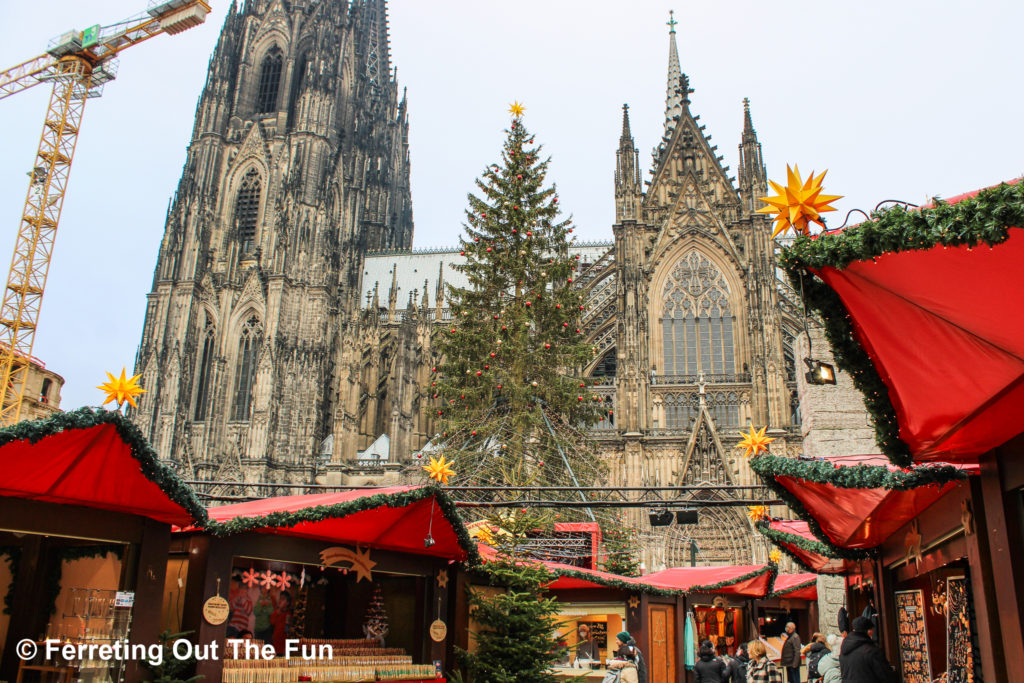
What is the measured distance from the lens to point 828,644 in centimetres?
1005

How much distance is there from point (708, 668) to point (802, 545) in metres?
1.92

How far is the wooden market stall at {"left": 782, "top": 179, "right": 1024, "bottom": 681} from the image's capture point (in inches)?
130

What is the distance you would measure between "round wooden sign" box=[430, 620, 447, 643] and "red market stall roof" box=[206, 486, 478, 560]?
33.6 inches

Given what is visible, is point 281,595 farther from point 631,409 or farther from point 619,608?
point 631,409

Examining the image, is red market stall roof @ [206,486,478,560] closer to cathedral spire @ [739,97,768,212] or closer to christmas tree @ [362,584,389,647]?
christmas tree @ [362,584,389,647]

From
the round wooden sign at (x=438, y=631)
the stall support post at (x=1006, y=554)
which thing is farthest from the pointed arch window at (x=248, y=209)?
the stall support post at (x=1006, y=554)

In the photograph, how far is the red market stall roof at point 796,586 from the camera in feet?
53.5

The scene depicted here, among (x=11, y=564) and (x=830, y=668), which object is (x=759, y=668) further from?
(x=11, y=564)

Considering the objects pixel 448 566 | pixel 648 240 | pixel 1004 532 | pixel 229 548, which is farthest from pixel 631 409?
pixel 1004 532

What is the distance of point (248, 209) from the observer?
137ft

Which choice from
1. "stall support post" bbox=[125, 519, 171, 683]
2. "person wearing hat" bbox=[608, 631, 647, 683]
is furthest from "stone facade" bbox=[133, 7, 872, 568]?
"stall support post" bbox=[125, 519, 171, 683]

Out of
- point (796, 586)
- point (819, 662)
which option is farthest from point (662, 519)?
point (819, 662)

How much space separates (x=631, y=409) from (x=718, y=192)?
9863 millimetres

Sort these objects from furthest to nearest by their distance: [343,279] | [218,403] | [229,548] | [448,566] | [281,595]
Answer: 1. [343,279]
2. [218,403]
3. [448,566]
4. [281,595]
5. [229,548]
